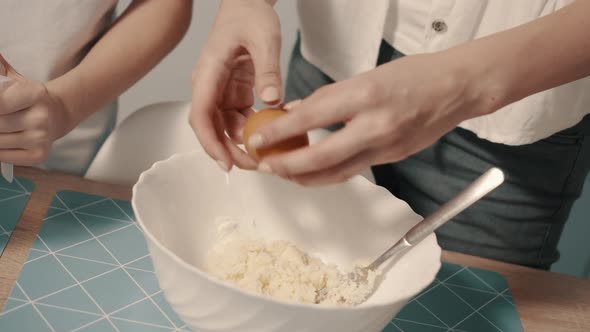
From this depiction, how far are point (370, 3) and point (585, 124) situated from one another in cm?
36

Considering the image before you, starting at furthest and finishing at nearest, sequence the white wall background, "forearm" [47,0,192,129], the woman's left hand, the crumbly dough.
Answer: the white wall background < "forearm" [47,0,192,129] < the crumbly dough < the woman's left hand

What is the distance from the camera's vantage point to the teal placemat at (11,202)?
765 mm

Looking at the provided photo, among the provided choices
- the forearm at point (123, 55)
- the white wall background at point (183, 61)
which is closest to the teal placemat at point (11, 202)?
the forearm at point (123, 55)

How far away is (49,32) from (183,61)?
1.11m

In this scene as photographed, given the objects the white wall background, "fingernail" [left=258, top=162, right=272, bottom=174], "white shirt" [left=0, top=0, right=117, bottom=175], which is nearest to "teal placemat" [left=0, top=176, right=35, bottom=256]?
"white shirt" [left=0, top=0, right=117, bottom=175]

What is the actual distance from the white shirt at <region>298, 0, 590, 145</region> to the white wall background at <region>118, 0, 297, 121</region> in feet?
3.06

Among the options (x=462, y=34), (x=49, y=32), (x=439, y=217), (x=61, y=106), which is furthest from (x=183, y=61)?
(x=439, y=217)

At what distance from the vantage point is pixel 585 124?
903 millimetres

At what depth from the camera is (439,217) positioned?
638 mm

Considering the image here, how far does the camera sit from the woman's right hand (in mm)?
655

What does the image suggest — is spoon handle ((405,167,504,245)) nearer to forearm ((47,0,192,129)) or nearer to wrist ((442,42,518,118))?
wrist ((442,42,518,118))

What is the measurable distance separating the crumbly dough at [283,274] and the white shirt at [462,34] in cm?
34

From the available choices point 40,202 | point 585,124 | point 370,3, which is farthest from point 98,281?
point 585,124

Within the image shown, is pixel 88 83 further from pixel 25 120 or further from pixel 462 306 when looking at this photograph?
pixel 462 306
